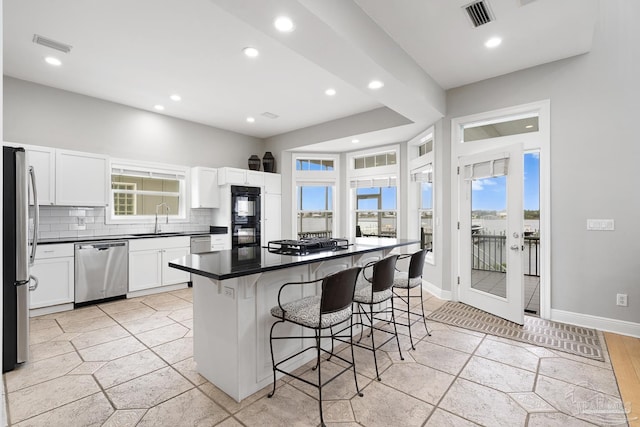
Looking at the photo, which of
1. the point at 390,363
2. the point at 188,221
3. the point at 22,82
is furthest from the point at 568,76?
the point at 22,82

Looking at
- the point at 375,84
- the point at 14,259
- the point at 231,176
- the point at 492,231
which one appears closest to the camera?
the point at 14,259

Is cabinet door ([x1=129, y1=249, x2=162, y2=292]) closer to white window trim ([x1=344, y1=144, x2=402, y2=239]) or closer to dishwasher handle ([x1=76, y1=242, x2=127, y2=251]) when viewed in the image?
dishwasher handle ([x1=76, y1=242, x2=127, y2=251])

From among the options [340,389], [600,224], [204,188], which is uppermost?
[204,188]

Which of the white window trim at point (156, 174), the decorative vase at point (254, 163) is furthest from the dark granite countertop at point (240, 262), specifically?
the decorative vase at point (254, 163)

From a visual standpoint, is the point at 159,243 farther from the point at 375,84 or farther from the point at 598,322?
the point at 598,322

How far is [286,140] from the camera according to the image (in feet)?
22.6

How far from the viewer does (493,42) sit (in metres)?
3.43

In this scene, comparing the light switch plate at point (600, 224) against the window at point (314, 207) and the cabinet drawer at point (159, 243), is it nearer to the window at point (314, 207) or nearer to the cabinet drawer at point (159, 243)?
the window at point (314, 207)

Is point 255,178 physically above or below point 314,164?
below

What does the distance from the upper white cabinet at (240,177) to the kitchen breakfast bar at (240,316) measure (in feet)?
11.5

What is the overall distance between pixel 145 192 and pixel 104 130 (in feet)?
3.68

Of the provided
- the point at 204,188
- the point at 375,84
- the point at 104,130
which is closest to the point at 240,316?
the point at 375,84

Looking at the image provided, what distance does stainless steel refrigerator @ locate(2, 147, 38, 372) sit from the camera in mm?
2711

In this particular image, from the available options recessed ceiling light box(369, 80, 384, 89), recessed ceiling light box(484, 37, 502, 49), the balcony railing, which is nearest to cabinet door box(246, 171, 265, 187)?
recessed ceiling light box(369, 80, 384, 89)
